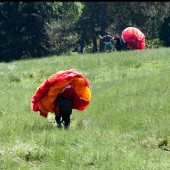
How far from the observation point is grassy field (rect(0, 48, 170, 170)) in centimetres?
855

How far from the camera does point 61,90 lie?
38.2 feet

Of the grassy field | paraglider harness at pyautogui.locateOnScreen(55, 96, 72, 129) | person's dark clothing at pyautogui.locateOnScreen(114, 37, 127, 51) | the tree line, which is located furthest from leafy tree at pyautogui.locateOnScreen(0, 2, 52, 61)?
paraglider harness at pyautogui.locateOnScreen(55, 96, 72, 129)

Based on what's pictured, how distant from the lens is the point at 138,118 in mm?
11734

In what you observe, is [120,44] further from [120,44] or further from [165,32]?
[165,32]

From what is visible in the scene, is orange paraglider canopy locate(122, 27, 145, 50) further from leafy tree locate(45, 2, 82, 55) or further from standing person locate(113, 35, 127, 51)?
leafy tree locate(45, 2, 82, 55)

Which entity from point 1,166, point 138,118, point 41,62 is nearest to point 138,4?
point 41,62

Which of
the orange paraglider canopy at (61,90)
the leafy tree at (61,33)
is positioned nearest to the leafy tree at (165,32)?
the leafy tree at (61,33)

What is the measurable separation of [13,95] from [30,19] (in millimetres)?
32268

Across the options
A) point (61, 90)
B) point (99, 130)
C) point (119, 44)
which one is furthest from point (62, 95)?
point (119, 44)

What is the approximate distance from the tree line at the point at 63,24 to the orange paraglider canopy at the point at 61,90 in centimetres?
3609

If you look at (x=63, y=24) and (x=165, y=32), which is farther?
(x=165, y=32)

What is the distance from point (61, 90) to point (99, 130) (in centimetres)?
118

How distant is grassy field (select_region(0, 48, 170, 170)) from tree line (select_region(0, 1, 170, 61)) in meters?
28.1

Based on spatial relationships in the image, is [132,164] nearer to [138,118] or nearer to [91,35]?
[138,118]
